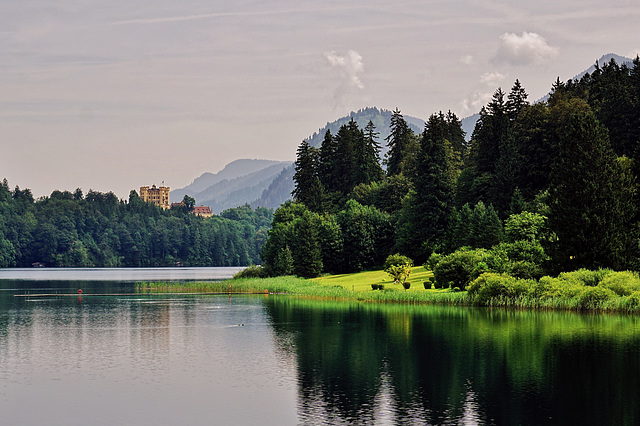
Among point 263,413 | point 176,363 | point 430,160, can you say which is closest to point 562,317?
point 176,363

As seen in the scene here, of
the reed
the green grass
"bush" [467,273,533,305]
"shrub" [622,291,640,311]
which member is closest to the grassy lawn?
the green grass

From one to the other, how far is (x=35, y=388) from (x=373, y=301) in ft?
178

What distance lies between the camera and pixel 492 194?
4668 inches

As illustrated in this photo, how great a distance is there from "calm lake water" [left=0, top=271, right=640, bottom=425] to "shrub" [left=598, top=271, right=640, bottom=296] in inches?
243

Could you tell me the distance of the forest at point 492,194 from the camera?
257 ft

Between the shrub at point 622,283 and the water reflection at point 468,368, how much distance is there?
5127 millimetres

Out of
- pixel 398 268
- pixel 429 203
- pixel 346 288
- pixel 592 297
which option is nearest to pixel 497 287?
pixel 592 297

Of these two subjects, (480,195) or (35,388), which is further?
(480,195)

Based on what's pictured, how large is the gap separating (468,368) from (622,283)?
33.8m

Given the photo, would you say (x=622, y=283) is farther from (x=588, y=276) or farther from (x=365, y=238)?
(x=365, y=238)

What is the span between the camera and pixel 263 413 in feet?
103

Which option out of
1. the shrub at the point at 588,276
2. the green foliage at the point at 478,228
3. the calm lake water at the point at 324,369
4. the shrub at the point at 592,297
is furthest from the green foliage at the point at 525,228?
the calm lake water at the point at 324,369

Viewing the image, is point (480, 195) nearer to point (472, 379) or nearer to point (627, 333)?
point (627, 333)

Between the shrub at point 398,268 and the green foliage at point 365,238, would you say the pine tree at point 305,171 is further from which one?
the shrub at point 398,268
